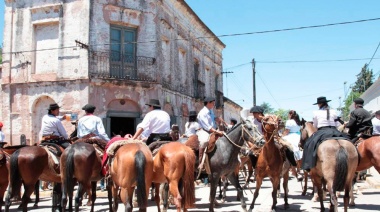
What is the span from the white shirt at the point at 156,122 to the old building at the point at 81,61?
10438 millimetres

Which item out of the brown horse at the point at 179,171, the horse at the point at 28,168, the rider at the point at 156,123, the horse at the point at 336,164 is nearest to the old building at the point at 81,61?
the horse at the point at 28,168

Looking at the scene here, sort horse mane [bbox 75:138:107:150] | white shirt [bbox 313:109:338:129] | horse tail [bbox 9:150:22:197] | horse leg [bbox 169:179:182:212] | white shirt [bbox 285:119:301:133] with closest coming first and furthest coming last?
1. horse leg [bbox 169:179:182:212]
2. horse tail [bbox 9:150:22:197]
3. white shirt [bbox 313:109:338:129]
4. horse mane [bbox 75:138:107:150]
5. white shirt [bbox 285:119:301:133]

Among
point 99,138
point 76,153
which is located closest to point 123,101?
point 99,138

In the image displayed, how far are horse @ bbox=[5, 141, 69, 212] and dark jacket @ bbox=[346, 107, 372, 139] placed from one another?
7.24 m

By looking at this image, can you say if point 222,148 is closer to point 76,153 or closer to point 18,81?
point 76,153

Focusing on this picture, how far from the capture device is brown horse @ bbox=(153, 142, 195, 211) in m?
7.08

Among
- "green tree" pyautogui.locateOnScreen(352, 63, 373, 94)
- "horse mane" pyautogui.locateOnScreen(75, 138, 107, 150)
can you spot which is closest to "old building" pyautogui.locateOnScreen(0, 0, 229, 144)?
"horse mane" pyautogui.locateOnScreen(75, 138, 107, 150)

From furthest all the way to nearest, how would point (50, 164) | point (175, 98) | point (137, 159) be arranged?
point (175, 98)
point (50, 164)
point (137, 159)

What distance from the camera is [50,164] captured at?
347 inches

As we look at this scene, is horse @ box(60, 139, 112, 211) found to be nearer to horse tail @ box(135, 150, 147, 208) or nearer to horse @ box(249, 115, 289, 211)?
horse tail @ box(135, 150, 147, 208)

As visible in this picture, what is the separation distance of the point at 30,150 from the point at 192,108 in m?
17.3

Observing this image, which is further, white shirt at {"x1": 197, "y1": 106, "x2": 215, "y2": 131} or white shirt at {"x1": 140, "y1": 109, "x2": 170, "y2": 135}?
white shirt at {"x1": 197, "y1": 106, "x2": 215, "y2": 131}

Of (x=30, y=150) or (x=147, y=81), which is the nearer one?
(x=30, y=150)

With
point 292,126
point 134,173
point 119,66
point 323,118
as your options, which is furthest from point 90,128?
point 119,66
